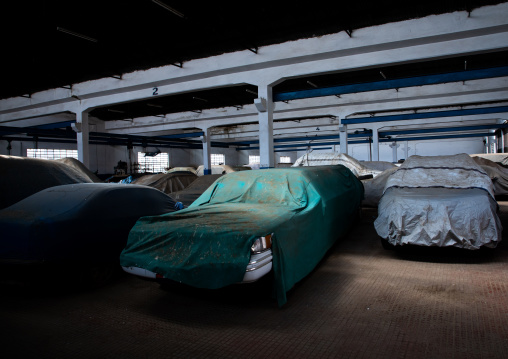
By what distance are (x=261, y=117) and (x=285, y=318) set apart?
886 centimetres

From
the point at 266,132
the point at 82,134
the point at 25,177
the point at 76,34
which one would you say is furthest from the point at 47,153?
the point at 25,177

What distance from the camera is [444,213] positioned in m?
4.44

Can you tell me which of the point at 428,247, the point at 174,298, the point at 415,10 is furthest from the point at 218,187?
the point at 415,10

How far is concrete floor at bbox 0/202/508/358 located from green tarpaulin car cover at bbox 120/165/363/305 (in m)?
0.31

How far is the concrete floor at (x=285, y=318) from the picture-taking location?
257 cm

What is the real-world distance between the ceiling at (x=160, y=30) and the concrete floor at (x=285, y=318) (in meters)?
6.04

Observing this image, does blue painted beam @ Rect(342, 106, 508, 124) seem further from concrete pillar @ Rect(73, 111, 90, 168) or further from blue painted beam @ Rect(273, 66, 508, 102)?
concrete pillar @ Rect(73, 111, 90, 168)

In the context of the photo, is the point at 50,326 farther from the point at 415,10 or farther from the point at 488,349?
the point at 415,10

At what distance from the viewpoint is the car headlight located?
302 centimetres

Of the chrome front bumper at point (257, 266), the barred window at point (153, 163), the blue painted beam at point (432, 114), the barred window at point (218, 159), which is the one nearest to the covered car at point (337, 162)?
the blue painted beam at point (432, 114)

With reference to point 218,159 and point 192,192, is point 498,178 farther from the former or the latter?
point 218,159

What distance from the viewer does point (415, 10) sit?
7.64 meters

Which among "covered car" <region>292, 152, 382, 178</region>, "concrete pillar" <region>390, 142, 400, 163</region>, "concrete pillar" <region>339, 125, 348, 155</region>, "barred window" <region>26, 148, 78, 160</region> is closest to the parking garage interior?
"barred window" <region>26, 148, 78, 160</region>

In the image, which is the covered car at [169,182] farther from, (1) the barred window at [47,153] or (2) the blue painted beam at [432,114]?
(1) the barred window at [47,153]
